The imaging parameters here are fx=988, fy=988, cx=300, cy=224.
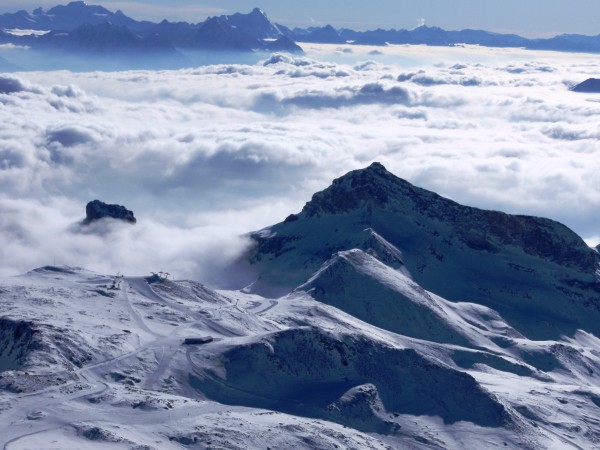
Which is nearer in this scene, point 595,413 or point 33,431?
point 33,431

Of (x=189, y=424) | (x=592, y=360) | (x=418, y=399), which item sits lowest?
(x=592, y=360)

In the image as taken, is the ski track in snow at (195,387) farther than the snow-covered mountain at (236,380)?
No

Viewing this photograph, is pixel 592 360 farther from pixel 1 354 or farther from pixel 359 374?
pixel 1 354

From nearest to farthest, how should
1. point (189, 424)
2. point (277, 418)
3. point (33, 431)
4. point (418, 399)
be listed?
point (33, 431) → point (189, 424) → point (277, 418) → point (418, 399)

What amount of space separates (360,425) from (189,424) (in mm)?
29981

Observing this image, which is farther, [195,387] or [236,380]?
[236,380]

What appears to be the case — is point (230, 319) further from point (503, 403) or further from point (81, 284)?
point (503, 403)

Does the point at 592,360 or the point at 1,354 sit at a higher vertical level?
the point at 1,354

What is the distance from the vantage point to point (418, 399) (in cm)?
14212

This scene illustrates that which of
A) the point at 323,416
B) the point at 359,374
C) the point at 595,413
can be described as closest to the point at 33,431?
the point at 323,416

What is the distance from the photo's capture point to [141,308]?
157m

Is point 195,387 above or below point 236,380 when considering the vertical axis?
above

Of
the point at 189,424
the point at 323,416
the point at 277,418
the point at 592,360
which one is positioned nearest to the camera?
the point at 189,424

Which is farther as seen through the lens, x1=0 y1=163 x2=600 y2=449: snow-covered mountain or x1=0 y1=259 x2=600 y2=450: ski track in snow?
x1=0 y1=163 x2=600 y2=449: snow-covered mountain
